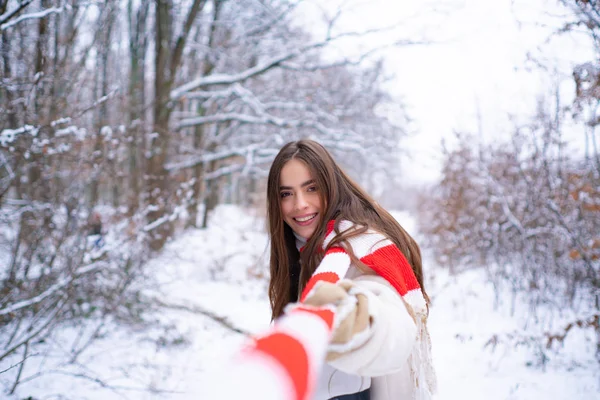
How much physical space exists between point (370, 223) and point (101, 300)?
150 inches

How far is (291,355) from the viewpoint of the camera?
690mm

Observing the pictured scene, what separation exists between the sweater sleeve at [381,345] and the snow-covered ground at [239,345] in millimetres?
1113

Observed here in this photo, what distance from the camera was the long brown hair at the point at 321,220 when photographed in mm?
1662

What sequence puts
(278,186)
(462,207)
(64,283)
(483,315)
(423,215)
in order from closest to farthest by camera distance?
(278,186) → (64,283) → (483,315) → (462,207) → (423,215)

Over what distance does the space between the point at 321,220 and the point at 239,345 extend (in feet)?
3.82

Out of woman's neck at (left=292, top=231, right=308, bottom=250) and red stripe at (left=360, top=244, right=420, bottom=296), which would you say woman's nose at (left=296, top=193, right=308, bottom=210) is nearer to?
woman's neck at (left=292, top=231, right=308, bottom=250)

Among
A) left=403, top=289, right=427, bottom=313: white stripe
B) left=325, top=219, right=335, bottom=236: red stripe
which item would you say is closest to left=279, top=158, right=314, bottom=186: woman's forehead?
left=325, top=219, right=335, bottom=236: red stripe

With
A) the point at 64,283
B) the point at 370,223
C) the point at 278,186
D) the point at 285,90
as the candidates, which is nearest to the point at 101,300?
the point at 64,283

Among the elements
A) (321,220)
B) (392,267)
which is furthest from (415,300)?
(321,220)

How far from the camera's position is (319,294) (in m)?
0.93

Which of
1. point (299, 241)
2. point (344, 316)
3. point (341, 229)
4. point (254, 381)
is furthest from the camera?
point (299, 241)

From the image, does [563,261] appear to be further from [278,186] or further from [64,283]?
[64,283]

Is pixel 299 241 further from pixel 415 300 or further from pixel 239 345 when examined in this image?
pixel 239 345

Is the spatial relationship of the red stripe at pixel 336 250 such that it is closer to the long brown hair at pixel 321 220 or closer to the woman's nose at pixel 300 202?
the long brown hair at pixel 321 220
